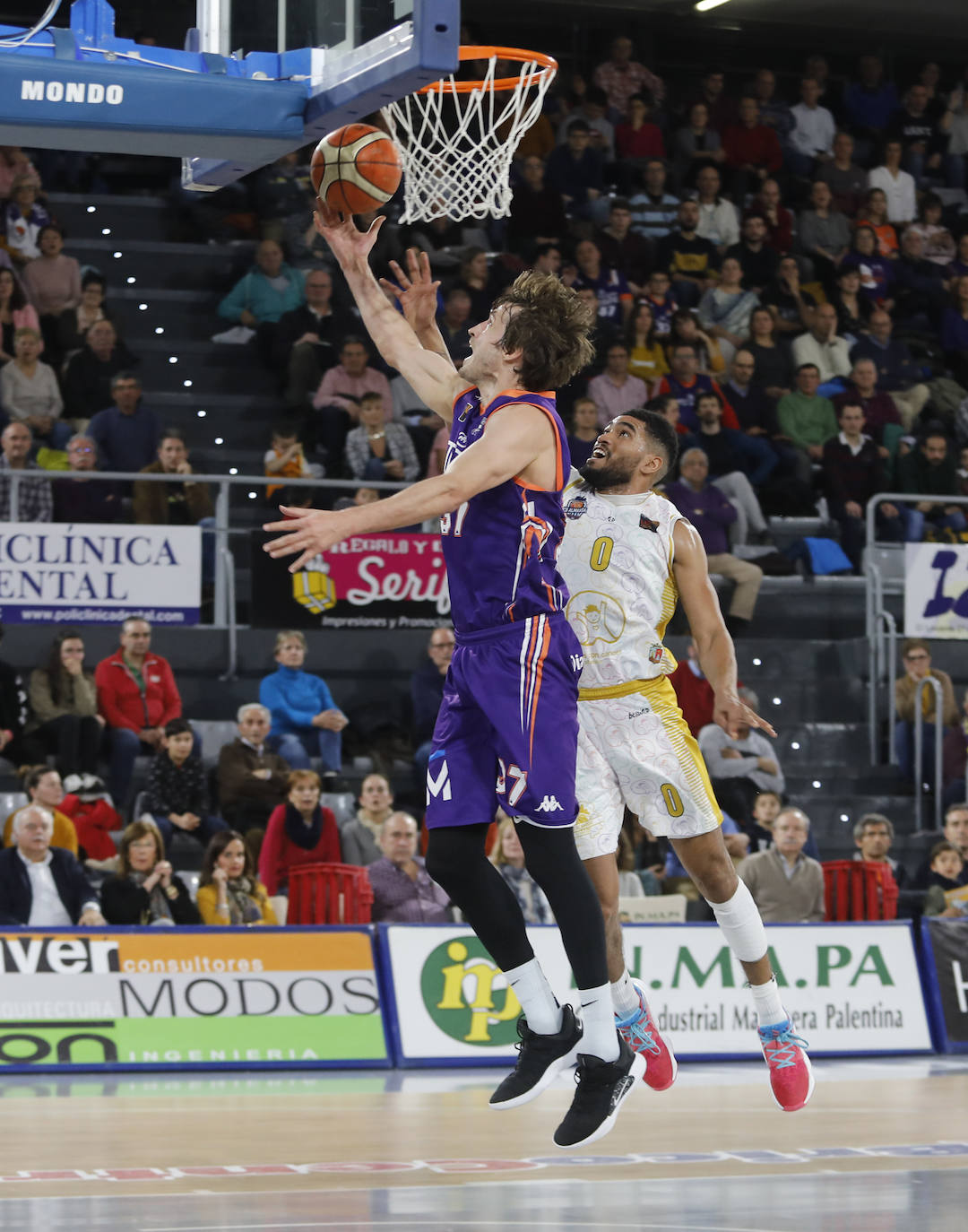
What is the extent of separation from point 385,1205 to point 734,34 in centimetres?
1929

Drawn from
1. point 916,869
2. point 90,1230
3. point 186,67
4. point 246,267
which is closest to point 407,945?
point 916,869

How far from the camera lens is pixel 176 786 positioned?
13.3 m

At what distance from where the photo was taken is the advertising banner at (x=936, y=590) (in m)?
16.1

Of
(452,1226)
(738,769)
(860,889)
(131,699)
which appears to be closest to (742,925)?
(452,1226)

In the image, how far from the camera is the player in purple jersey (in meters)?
6.30

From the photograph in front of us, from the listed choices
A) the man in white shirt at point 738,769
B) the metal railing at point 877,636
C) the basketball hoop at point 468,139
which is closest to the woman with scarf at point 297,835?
the man in white shirt at point 738,769

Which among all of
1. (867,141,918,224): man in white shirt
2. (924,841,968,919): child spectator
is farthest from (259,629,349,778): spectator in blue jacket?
(867,141,918,224): man in white shirt

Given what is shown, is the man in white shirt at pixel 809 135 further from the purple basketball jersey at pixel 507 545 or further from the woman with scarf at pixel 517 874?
the purple basketball jersey at pixel 507 545

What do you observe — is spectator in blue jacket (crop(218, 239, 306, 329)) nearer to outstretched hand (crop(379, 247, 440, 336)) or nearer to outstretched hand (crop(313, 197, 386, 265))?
outstretched hand (crop(379, 247, 440, 336))

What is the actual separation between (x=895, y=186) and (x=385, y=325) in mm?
15581

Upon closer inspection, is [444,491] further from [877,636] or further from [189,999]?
[877,636]

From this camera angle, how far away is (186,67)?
6633 mm

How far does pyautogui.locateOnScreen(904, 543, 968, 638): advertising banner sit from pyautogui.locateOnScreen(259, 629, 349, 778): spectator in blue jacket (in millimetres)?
4932

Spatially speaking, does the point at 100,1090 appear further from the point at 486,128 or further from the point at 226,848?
the point at 486,128
